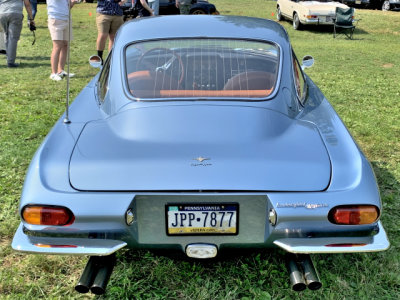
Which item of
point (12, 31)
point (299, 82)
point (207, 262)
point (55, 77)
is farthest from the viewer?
point (12, 31)

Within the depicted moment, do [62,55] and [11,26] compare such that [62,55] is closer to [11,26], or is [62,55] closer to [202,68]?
[11,26]

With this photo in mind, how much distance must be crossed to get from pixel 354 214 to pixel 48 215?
4.90ft

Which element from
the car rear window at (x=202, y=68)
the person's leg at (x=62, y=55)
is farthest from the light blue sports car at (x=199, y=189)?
the person's leg at (x=62, y=55)

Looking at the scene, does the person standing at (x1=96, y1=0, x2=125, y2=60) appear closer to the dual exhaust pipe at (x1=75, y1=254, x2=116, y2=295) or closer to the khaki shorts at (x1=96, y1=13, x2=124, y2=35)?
the khaki shorts at (x1=96, y1=13, x2=124, y2=35)

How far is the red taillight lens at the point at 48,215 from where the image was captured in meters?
2.12

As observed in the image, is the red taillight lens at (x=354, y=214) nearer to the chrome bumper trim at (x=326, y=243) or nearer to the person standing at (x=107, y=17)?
the chrome bumper trim at (x=326, y=243)

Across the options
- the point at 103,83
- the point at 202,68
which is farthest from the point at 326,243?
the point at 103,83

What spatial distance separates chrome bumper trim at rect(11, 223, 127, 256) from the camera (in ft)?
7.00

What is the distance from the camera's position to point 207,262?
2.76m

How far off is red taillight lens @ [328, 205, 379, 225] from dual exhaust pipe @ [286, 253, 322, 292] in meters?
0.31

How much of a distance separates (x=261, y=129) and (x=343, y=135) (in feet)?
1.66

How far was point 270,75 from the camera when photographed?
3037mm

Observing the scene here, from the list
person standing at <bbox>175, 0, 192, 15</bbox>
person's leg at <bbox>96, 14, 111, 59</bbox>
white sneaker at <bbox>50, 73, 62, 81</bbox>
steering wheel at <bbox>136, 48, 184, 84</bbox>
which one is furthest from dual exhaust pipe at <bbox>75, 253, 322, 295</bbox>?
person standing at <bbox>175, 0, 192, 15</bbox>

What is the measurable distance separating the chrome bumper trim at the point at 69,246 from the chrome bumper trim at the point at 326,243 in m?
0.81
